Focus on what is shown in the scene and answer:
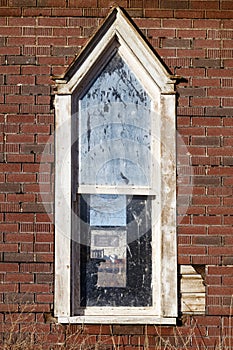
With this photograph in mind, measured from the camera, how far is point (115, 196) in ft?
20.0

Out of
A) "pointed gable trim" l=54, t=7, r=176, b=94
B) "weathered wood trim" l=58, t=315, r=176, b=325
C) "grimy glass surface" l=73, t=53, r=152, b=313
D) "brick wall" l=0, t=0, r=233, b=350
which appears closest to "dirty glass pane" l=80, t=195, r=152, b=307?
"grimy glass surface" l=73, t=53, r=152, b=313

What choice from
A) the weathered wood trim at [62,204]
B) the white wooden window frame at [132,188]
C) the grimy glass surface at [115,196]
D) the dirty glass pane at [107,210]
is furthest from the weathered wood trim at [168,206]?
the weathered wood trim at [62,204]

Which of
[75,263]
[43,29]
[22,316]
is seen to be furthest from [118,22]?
[22,316]

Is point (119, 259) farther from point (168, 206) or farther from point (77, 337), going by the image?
point (77, 337)

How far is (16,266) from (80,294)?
1.85ft

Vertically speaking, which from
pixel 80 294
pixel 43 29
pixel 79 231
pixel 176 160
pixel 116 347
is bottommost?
pixel 116 347

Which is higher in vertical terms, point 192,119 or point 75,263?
point 192,119

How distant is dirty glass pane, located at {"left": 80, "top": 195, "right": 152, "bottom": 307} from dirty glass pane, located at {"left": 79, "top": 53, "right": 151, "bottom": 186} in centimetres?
22

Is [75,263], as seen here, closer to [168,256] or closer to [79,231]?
[79,231]

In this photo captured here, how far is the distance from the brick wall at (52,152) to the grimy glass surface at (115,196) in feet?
0.87

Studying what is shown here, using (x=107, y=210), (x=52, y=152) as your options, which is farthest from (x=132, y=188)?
(x=52, y=152)

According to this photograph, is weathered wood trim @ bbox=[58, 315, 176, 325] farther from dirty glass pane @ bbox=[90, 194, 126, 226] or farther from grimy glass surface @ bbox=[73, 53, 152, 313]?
dirty glass pane @ bbox=[90, 194, 126, 226]

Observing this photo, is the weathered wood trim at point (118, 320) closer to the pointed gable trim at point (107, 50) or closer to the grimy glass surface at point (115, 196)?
the grimy glass surface at point (115, 196)

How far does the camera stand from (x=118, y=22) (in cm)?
619
